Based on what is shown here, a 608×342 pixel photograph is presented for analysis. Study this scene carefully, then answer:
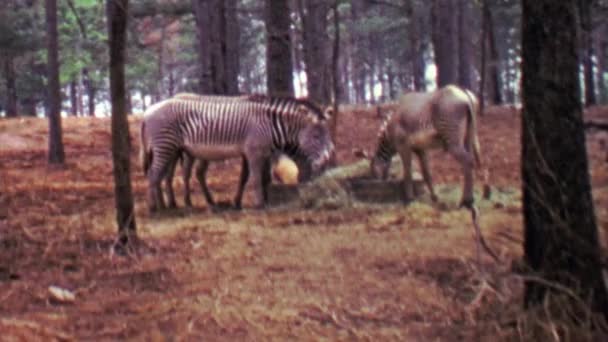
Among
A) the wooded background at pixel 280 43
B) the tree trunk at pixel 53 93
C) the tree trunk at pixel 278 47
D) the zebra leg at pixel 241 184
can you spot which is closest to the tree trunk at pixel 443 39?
the wooded background at pixel 280 43

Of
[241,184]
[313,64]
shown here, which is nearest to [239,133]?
[241,184]

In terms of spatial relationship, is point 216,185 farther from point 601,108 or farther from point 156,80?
point 156,80

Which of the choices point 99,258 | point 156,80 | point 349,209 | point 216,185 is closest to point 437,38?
point 216,185

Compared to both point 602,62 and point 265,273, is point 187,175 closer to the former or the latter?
point 265,273

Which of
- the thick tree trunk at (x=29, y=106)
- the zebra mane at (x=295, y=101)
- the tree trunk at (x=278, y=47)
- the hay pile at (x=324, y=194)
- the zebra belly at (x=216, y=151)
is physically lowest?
the hay pile at (x=324, y=194)

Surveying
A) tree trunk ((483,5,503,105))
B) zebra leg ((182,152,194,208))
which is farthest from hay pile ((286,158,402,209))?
tree trunk ((483,5,503,105))

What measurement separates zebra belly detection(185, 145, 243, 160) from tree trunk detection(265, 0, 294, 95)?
2.25 m

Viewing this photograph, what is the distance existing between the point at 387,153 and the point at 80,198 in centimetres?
490

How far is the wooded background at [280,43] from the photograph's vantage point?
21266mm

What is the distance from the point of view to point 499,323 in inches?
257

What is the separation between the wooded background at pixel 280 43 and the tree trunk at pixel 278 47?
16mm

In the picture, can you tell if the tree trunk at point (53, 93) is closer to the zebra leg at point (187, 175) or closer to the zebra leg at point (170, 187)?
the zebra leg at point (187, 175)

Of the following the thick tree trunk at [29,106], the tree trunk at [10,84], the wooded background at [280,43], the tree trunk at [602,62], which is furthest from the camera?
the thick tree trunk at [29,106]

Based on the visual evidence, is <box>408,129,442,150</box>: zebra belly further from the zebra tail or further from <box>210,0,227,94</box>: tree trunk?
<box>210,0,227,94</box>: tree trunk
